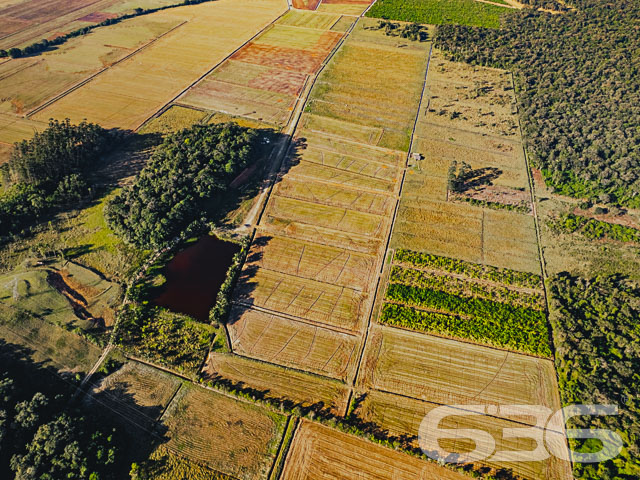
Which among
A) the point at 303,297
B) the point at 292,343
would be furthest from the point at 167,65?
the point at 292,343

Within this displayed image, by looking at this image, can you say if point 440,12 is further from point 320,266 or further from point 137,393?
point 137,393

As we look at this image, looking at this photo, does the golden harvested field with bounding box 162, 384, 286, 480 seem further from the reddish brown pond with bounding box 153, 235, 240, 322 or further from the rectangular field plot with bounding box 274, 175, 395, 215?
the rectangular field plot with bounding box 274, 175, 395, 215

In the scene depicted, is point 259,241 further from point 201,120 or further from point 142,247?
point 201,120

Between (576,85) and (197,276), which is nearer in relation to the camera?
(197,276)

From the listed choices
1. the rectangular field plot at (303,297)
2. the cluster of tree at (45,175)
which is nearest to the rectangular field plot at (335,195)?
the rectangular field plot at (303,297)

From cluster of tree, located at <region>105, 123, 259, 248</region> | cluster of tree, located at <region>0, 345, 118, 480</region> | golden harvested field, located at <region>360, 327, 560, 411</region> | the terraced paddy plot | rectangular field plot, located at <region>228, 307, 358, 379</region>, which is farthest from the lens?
the terraced paddy plot

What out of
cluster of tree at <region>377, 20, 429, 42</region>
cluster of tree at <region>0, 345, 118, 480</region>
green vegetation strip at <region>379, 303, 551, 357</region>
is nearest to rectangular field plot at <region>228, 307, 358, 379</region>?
green vegetation strip at <region>379, 303, 551, 357</region>
